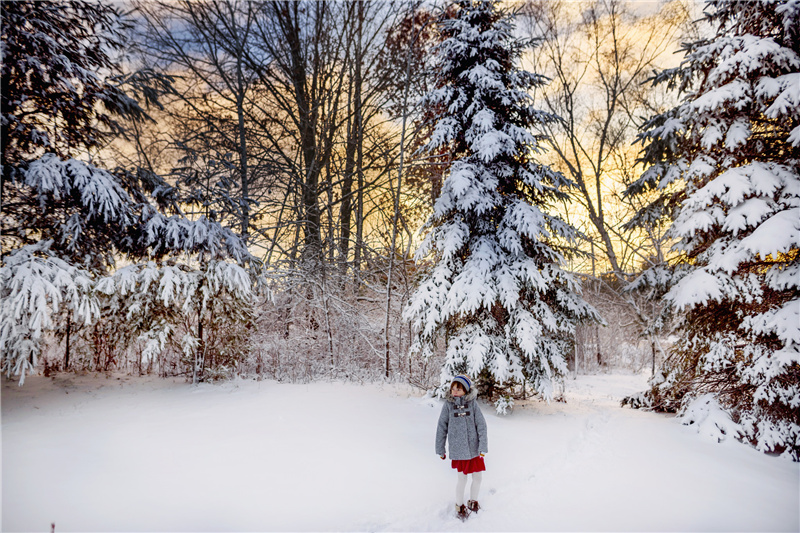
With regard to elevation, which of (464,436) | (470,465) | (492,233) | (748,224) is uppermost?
(492,233)

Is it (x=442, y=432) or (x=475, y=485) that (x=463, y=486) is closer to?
(x=475, y=485)

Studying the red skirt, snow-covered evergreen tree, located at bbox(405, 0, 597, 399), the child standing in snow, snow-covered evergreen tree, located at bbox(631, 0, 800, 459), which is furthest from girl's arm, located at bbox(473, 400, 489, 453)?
snow-covered evergreen tree, located at bbox(631, 0, 800, 459)

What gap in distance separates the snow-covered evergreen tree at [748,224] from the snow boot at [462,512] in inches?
210

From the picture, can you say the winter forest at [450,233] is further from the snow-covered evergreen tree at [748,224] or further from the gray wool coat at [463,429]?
the gray wool coat at [463,429]

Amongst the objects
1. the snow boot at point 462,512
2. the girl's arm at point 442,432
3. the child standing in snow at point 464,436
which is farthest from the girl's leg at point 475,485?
the girl's arm at point 442,432

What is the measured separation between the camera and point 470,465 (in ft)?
14.4

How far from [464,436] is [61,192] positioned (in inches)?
265

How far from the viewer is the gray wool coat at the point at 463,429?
4.38m

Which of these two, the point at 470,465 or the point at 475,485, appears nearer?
the point at 475,485

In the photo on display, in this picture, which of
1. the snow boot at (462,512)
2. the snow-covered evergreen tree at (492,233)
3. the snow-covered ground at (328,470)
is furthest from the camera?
the snow-covered evergreen tree at (492,233)

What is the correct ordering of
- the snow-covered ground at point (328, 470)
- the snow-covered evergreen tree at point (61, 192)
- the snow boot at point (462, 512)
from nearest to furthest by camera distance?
the snow-covered ground at point (328, 470)
the snow boot at point (462, 512)
the snow-covered evergreen tree at point (61, 192)

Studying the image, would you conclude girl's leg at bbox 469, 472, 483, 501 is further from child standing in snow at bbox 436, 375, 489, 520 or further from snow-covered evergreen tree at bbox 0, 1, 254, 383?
snow-covered evergreen tree at bbox 0, 1, 254, 383

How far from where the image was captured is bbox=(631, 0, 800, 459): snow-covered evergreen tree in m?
6.27

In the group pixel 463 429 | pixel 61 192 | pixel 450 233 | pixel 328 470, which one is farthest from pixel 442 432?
pixel 61 192
